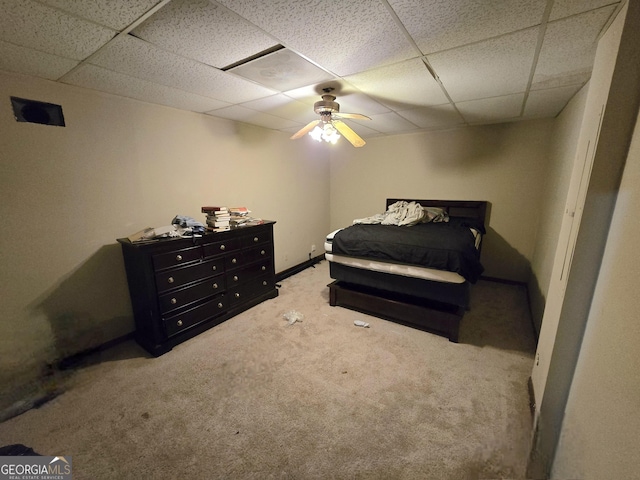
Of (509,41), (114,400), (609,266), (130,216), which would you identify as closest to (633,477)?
(609,266)

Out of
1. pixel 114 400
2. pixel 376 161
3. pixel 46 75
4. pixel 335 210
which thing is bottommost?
pixel 114 400

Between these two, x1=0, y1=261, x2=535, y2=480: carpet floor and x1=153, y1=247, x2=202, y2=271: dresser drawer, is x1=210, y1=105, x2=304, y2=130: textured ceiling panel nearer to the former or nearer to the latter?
x1=153, y1=247, x2=202, y2=271: dresser drawer

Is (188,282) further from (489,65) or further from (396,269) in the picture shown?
(489,65)

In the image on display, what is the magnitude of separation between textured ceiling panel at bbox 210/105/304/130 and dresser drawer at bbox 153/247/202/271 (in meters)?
1.55

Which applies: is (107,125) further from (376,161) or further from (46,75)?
(376,161)

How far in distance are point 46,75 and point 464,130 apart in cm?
456

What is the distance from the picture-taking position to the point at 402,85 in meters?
2.08

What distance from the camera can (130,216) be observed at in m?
2.42

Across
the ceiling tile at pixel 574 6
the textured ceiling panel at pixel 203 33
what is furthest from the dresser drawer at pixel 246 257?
the ceiling tile at pixel 574 6

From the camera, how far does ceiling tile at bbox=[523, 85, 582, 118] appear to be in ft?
7.18

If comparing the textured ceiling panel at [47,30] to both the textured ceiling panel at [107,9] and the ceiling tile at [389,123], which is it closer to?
the textured ceiling panel at [107,9]

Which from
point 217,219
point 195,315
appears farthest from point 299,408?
point 217,219

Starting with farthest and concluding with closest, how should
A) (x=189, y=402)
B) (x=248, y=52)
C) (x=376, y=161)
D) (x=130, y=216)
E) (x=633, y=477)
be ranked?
(x=376, y=161), (x=130, y=216), (x=189, y=402), (x=248, y=52), (x=633, y=477)

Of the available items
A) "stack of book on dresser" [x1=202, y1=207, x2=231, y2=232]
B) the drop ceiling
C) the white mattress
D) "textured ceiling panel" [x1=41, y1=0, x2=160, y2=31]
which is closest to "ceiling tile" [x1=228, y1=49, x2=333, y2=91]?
the drop ceiling
